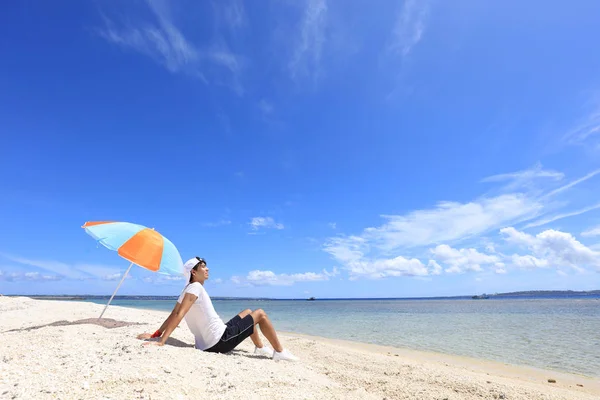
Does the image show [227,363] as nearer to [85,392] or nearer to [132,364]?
[132,364]

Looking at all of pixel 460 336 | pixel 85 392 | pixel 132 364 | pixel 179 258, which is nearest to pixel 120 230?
pixel 179 258

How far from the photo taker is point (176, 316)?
5.18 m

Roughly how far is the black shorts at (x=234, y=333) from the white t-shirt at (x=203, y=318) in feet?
0.28

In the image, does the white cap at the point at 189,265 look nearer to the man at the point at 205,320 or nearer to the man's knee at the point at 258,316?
the man at the point at 205,320

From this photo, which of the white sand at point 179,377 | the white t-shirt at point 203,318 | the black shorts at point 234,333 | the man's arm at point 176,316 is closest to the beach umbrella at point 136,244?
the white sand at point 179,377

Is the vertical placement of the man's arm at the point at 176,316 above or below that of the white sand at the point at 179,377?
above

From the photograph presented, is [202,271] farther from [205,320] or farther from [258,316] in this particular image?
[258,316]

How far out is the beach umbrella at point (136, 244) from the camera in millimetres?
7148

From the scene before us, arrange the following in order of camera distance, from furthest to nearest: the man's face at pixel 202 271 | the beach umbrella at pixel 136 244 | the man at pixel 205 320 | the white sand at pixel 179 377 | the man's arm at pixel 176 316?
the beach umbrella at pixel 136 244 → the man's face at pixel 202 271 → the man at pixel 205 320 → the man's arm at pixel 176 316 → the white sand at pixel 179 377

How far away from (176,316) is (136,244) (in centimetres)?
293

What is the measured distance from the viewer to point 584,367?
9.21 metres

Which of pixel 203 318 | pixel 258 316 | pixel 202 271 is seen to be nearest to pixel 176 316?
pixel 203 318

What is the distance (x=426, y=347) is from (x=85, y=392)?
39.6 feet

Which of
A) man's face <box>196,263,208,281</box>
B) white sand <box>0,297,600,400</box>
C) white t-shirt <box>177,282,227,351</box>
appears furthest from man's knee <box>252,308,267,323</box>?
man's face <box>196,263,208,281</box>
